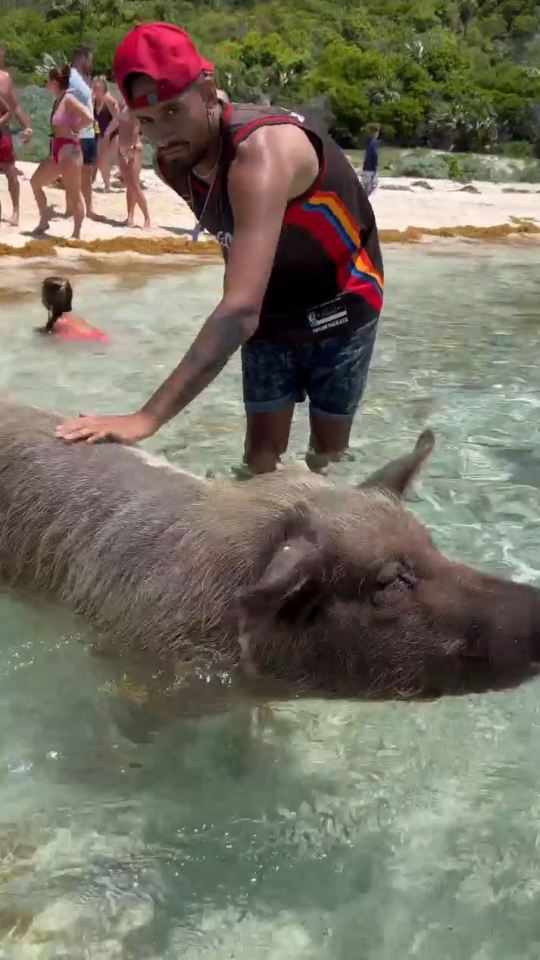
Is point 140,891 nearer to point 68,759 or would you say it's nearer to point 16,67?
point 68,759

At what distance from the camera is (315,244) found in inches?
173

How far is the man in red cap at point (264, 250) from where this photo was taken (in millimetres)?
3619

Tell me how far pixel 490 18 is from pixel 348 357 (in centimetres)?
7107

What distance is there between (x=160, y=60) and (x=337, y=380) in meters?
1.74

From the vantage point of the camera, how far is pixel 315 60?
46.5m

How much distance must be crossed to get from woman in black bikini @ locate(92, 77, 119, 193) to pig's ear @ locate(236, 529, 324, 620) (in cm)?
1318

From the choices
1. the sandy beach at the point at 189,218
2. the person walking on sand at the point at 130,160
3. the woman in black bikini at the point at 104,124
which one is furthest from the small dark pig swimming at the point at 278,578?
the woman in black bikini at the point at 104,124

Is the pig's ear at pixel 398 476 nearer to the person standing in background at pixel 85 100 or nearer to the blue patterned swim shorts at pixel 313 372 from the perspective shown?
the blue patterned swim shorts at pixel 313 372

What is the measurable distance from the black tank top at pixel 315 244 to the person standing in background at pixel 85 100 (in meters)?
9.10

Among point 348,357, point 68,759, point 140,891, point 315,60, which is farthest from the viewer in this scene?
point 315,60

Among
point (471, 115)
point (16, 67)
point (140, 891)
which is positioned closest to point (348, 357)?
point (140, 891)

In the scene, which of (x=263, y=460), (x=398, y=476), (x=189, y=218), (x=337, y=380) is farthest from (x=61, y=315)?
(x=189, y=218)

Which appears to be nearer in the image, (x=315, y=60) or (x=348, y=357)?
(x=348, y=357)

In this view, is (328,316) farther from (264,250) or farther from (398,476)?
(398,476)
